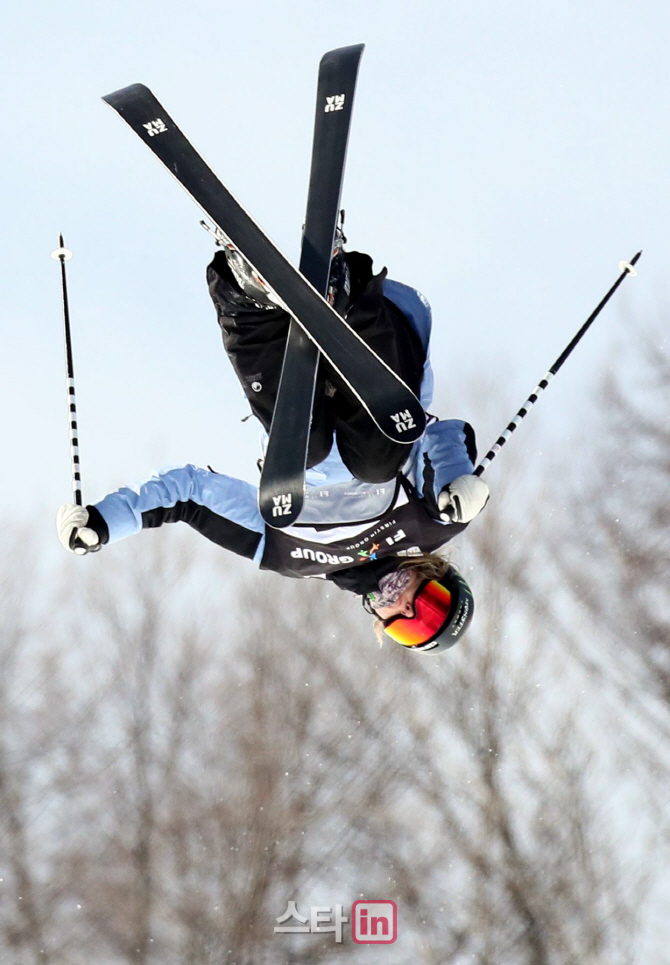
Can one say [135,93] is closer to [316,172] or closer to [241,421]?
[316,172]

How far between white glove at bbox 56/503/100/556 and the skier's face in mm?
1234

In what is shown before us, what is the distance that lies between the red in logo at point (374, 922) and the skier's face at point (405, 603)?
5.65 meters

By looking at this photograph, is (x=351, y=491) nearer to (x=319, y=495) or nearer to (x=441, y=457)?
(x=319, y=495)

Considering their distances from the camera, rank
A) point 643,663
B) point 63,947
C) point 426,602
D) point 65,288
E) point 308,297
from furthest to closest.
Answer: point 643,663
point 63,947
point 426,602
point 65,288
point 308,297

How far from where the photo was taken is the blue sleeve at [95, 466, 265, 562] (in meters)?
3.79

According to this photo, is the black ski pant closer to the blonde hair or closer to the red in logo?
the blonde hair

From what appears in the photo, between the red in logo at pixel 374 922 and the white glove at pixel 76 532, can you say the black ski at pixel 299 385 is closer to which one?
the white glove at pixel 76 532

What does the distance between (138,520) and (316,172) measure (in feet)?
4.33

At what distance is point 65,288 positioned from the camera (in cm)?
393

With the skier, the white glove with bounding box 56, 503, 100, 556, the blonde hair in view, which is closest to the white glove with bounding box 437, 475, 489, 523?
the skier

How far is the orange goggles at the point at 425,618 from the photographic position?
426 cm

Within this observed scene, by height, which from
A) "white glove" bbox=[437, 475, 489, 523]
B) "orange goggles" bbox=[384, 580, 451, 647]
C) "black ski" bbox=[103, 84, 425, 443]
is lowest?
"orange goggles" bbox=[384, 580, 451, 647]

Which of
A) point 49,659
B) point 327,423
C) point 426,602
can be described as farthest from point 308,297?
point 49,659

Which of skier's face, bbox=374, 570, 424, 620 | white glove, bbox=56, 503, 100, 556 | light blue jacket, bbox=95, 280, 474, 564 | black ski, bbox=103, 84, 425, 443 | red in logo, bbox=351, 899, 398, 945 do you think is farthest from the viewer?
red in logo, bbox=351, 899, 398, 945
